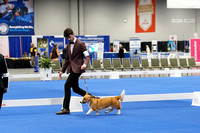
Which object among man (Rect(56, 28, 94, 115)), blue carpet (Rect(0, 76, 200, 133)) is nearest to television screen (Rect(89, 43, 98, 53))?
blue carpet (Rect(0, 76, 200, 133))

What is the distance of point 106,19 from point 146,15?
755cm

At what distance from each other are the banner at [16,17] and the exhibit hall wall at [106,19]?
2.36 feet

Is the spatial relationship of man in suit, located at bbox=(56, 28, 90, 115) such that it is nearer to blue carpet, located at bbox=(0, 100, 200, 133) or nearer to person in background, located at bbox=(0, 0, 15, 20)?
blue carpet, located at bbox=(0, 100, 200, 133)

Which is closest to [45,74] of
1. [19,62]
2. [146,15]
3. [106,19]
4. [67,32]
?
[67,32]

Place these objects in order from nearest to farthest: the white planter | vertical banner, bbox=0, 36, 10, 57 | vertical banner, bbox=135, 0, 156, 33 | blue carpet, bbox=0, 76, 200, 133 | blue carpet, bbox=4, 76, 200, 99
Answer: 1. blue carpet, bbox=0, 76, 200, 133
2. blue carpet, bbox=4, 76, 200, 99
3. the white planter
4. vertical banner, bbox=135, 0, 156, 33
5. vertical banner, bbox=0, 36, 10, 57

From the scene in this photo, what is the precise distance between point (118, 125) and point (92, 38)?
53.5 ft

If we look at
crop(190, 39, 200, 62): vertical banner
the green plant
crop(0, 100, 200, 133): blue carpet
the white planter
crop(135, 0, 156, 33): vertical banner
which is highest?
crop(135, 0, 156, 33): vertical banner

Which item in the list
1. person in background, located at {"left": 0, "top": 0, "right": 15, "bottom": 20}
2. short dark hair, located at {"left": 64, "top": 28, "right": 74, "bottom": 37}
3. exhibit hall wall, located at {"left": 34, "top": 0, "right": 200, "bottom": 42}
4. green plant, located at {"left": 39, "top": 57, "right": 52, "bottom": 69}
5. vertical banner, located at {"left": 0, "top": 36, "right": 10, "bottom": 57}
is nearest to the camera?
short dark hair, located at {"left": 64, "top": 28, "right": 74, "bottom": 37}

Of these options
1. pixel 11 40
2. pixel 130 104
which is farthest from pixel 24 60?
pixel 130 104

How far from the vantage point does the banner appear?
29.5 meters

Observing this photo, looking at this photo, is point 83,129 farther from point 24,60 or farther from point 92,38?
point 24,60

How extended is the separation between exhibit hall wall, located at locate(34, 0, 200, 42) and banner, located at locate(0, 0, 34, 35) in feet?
2.36

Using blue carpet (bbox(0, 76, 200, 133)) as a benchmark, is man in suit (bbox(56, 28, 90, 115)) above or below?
above

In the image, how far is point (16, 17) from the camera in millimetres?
29797
